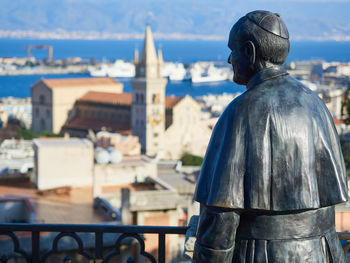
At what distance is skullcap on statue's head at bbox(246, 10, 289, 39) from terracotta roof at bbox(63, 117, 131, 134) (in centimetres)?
5976

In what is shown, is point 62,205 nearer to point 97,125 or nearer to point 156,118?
point 156,118

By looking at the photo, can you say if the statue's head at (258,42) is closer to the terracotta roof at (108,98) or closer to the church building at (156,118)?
the church building at (156,118)

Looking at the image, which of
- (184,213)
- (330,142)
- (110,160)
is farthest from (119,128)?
(330,142)

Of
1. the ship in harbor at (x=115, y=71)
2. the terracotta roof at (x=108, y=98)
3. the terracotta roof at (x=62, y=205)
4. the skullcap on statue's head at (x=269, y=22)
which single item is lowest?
the terracotta roof at (x=62, y=205)

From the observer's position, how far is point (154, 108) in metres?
61.1

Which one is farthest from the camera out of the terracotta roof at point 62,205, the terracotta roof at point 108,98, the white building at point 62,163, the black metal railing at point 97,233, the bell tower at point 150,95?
the terracotta roof at point 108,98

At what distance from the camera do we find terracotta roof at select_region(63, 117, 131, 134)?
6444cm

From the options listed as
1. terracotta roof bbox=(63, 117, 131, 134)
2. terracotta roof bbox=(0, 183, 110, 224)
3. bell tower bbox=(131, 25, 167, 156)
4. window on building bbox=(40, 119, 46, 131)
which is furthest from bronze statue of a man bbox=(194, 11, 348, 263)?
window on building bbox=(40, 119, 46, 131)

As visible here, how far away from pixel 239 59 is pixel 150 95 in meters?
59.1

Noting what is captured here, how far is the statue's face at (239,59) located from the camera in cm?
235

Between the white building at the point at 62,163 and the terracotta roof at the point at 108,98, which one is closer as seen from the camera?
the white building at the point at 62,163

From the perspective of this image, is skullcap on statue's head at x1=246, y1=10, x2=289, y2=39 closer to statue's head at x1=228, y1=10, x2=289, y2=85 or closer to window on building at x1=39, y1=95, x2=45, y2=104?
statue's head at x1=228, y1=10, x2=289, y2=85

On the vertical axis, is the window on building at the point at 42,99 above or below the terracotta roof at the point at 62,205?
above

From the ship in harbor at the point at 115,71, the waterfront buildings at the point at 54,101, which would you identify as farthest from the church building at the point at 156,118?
the ship in harbor at the point at 115,71
